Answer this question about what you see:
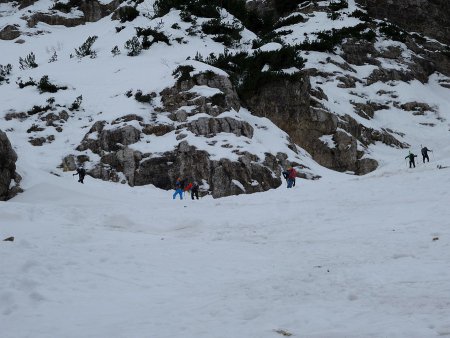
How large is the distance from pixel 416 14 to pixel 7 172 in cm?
4892

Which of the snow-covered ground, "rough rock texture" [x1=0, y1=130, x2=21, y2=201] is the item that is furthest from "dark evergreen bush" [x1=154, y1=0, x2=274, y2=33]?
the snow-covered ground

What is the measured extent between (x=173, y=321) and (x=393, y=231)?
18.8ft

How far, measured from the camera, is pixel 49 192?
13875 millimetres

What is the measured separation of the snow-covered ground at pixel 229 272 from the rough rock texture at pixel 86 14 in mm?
46881

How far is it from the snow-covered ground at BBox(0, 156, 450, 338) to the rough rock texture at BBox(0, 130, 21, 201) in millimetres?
3390

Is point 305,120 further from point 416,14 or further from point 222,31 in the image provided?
point 416,14

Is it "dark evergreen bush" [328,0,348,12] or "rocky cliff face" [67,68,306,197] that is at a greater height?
"dark evergreen bush" [328,0,348,12]

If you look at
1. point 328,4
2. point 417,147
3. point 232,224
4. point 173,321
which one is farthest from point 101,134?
point 328,4

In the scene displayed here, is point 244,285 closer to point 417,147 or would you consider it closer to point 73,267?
point 73,267

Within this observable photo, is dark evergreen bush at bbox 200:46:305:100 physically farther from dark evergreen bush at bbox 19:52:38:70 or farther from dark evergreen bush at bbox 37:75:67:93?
dark evergreen bush at bbox 19:52:38:70

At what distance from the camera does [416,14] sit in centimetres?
4959

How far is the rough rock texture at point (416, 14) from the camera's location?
4938 centimetres

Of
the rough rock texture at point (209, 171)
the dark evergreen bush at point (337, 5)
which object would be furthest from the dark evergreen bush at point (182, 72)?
the dark evergreen bush at point (337, 5)

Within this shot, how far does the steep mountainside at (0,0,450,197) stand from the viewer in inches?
892
